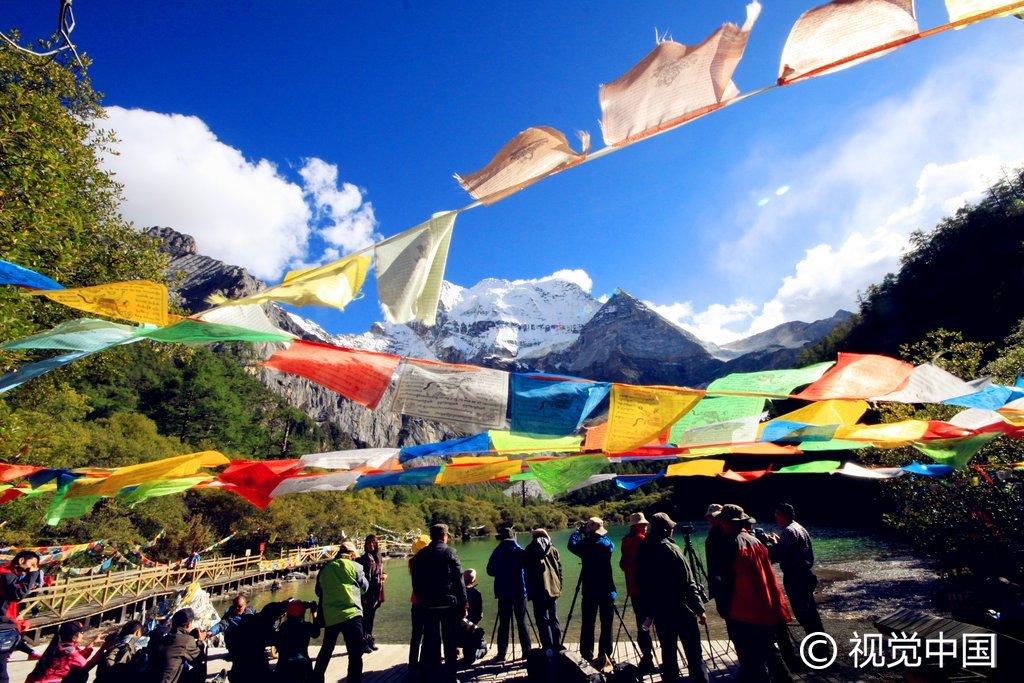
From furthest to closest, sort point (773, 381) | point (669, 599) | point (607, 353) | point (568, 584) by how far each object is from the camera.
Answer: point (607, 353), point (568, 584), point (773, 381), point (669, 599)

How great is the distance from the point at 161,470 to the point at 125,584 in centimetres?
1723

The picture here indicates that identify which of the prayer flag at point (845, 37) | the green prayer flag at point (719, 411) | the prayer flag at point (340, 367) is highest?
the prayer flag at point (845, 37)

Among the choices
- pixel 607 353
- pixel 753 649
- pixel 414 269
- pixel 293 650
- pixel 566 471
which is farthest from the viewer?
pixel 607 353

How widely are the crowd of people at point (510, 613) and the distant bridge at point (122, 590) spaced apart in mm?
3976

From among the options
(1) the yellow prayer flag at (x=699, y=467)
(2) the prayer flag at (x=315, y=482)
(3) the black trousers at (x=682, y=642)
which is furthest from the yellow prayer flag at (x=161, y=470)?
(1) the yellow prayer flag at (x=699, y=467)

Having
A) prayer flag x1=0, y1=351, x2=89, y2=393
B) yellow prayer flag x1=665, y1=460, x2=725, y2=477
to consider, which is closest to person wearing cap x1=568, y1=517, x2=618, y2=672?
yellow prayer flag x1=665, y1=460, x2=725, y2=477

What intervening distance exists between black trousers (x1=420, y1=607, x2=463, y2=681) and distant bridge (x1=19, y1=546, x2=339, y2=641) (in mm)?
4106

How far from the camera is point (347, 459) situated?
6562 millimetres

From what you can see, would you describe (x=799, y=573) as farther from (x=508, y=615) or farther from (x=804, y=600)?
(x=508, y=615)

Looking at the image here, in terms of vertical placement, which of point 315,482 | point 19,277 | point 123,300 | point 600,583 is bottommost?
point 600,583

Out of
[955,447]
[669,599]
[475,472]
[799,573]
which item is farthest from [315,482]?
[955,447]

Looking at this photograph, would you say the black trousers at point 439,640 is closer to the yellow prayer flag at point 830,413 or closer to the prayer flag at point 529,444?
the prayer flag at point 529,444

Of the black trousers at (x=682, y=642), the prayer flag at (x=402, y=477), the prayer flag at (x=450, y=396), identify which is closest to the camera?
the prayer flag at (x=450, y=396)

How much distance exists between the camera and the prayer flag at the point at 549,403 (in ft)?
12.9
